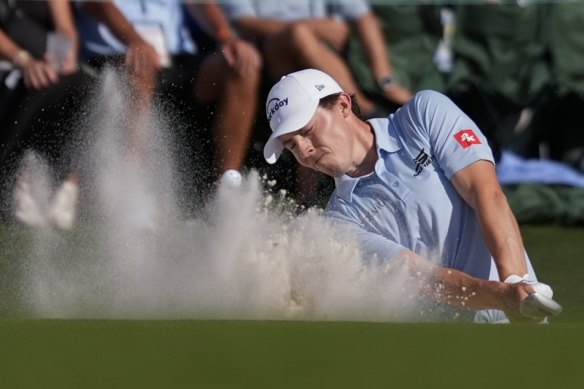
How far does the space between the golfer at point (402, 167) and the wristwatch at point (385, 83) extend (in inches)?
132

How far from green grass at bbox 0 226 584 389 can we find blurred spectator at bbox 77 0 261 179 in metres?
4.33

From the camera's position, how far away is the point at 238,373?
286 cm

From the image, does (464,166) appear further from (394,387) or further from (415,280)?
(394,387)

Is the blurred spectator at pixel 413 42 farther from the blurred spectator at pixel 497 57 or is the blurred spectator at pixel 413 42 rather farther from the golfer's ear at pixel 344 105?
the golfer's ear at pixel 344 105

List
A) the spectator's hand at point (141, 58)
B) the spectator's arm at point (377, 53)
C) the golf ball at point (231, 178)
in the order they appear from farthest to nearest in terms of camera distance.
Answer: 1. the spectator's arm at point (377, 53)
2. the spectator's hand at point (141, 58)
3. the golf ball at point (231, 178)

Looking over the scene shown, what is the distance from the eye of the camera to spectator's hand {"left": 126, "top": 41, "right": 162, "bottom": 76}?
288 inches

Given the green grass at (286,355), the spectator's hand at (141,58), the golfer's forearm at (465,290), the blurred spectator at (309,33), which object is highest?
the green grass at (286,355)

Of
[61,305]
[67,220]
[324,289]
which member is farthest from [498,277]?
[67,220]

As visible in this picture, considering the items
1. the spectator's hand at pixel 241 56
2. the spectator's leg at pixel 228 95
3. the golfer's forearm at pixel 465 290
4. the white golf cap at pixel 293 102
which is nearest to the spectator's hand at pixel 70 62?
the spectator's leg at pixel 228 95

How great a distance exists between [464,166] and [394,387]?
151cm

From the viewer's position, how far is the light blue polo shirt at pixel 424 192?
4234 millimetres

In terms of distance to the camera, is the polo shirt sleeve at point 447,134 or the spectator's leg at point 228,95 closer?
the polo shirt sleeve at point 447,134

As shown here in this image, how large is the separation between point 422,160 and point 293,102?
19.3 inches

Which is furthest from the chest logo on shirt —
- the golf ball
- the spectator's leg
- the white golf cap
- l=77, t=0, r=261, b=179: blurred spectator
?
the spectator's leg
